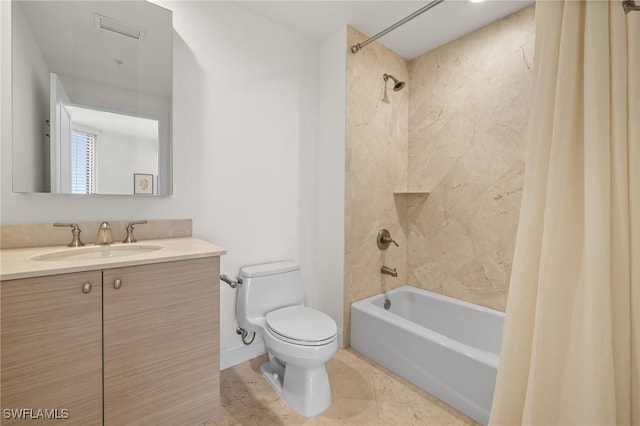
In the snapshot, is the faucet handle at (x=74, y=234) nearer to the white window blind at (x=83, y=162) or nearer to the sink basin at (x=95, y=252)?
the sink basin at (x=95, y=252)

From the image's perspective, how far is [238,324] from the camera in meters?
1.83

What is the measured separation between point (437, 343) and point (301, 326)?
2.62 feet

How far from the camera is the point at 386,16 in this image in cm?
200

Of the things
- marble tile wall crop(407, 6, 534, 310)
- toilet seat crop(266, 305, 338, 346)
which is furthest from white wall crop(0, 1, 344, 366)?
marble tile wall crop(407, 6, 534, 310)

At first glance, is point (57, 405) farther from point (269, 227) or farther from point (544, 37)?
point (544, 37)

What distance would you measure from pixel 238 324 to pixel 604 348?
1735mm

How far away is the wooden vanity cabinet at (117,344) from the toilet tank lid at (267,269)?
1.75 ft

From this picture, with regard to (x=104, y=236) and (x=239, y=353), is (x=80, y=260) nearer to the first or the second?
(x=104, y=236)

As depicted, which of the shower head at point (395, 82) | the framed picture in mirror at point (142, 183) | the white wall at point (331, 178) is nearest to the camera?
the framed picture in mirror at point (142, 183)

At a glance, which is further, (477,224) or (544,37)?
(477,224)

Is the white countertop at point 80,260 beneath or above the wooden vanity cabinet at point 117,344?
above

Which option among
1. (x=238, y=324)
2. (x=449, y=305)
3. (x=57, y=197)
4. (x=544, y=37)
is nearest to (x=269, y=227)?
(x=238, y=324)

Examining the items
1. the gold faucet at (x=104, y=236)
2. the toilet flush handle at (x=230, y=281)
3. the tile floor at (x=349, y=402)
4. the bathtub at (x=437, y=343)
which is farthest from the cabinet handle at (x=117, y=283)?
→ the bathtub at (x=437, y=343)

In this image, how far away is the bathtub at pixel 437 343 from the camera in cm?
147
